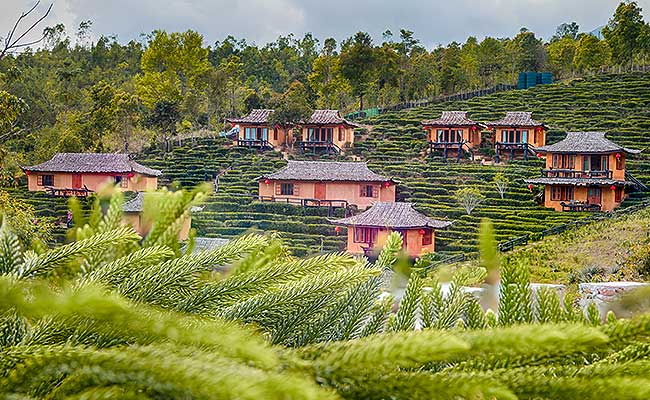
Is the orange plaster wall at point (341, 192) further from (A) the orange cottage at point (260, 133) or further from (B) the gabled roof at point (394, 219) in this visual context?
(A) the orange cottage at point (260, 133)

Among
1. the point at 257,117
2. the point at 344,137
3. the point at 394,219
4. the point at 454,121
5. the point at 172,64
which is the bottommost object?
the point at 394,219

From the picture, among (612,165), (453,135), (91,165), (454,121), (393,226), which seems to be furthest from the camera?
(453,135)

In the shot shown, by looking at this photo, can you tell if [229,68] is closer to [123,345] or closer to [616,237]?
[616,237]

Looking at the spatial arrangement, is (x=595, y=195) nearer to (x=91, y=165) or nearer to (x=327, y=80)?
(x=91, y=165)

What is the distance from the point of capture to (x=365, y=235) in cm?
1477

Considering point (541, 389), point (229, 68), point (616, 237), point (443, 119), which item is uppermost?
point (229, 68)

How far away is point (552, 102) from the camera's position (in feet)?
78.9

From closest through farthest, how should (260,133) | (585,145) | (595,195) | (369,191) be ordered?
(595,195), (585,145), (369,191), (260,133)

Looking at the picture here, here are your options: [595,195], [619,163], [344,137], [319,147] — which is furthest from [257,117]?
[619,163]

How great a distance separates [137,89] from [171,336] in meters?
24.6

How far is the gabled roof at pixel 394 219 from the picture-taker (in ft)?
46.8

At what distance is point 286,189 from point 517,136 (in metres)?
6.58

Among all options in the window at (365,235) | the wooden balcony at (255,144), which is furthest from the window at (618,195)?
the wooden balcony at (255,144)

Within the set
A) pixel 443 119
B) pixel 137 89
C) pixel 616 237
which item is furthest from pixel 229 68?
pixel 616 237
